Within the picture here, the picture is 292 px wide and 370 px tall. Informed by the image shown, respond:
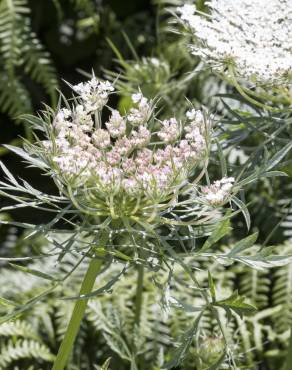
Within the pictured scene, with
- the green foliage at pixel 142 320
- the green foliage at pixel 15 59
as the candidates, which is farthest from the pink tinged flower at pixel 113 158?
the green foliage at pixel 15 59

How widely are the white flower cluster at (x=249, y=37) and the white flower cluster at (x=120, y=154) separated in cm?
11

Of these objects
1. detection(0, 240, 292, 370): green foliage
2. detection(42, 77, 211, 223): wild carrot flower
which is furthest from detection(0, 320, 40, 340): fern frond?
detection(42, 77, 211, 223): wild carrot flower

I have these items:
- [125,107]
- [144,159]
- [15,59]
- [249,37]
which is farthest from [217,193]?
[15,59]

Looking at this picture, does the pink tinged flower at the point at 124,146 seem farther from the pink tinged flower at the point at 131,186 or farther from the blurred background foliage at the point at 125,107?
the blurred background foliage at the point at 125,107

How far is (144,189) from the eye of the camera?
722mm

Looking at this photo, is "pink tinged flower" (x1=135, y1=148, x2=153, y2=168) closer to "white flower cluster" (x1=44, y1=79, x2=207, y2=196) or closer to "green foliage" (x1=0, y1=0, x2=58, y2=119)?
"white flower cluster" (x1=44, y1=79, x2=207, y2=196)

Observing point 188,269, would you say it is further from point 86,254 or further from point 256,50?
point 256,50

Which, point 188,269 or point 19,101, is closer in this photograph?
point 188,269

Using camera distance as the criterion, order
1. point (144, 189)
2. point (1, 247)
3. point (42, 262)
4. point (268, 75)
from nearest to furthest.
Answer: point (144, 189)
point (268, 75)
point (42, 262)
point (1, 247)

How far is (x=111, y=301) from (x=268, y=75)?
0.80m

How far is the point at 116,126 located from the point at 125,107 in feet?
2.18

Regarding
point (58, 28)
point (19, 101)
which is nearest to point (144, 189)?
point (19, 101)

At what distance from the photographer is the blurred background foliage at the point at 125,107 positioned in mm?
1126

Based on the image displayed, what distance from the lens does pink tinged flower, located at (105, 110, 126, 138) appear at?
0.79m
